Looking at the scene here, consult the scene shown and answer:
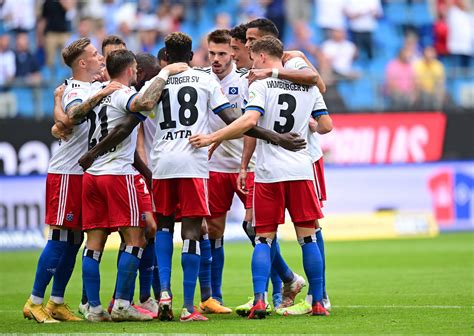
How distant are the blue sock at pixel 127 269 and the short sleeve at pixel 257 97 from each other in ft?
5.38

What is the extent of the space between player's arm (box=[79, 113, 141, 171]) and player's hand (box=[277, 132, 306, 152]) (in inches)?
51.1

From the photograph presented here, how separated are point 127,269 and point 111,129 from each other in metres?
1.27

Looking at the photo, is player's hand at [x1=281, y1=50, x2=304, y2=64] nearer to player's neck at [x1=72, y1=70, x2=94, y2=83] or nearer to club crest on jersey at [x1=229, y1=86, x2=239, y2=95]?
club crest on jersey at [x1=229, y1=86, x2=239, y2=95]

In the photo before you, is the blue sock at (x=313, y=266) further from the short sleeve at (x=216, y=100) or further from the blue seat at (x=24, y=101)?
the blue seat at (x=24, y=101)

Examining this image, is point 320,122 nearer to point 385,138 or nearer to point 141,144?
point 141,144

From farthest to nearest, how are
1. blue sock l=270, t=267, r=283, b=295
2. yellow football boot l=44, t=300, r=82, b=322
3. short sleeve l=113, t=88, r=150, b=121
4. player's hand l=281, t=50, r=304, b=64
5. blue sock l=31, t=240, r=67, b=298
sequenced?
blue sock l=270, t=267, r=283, b=295, player's hand l=281, t=50, r=304, b=64, yellow football boot l=44, t=300, r=82, b=322, blue sock l=31, t=240, r=67, b=298, short sleeve l=113, t=88, r=150, b=121

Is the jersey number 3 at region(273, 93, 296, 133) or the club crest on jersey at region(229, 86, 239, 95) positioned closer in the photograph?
the jersey number 3 at region(273, 93, 296, 133)

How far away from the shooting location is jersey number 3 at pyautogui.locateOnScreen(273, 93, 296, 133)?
914cm

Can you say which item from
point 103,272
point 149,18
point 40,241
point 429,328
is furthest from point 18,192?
point 429,328

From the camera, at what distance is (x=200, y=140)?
8.95 m

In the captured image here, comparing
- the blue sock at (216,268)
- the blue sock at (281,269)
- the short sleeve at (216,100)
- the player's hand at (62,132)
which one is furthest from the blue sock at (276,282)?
the player's hand at (62,132)

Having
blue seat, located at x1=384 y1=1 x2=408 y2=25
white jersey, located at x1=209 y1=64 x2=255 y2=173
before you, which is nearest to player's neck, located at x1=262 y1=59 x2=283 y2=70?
white jersey, located at x1=209 y1=64 x2=255 y2=173

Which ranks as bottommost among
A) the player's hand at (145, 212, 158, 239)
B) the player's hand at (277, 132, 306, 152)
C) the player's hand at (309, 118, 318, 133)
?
the player's hand at (145, 212, 158, 239)

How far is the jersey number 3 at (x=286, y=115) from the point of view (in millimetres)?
9141
